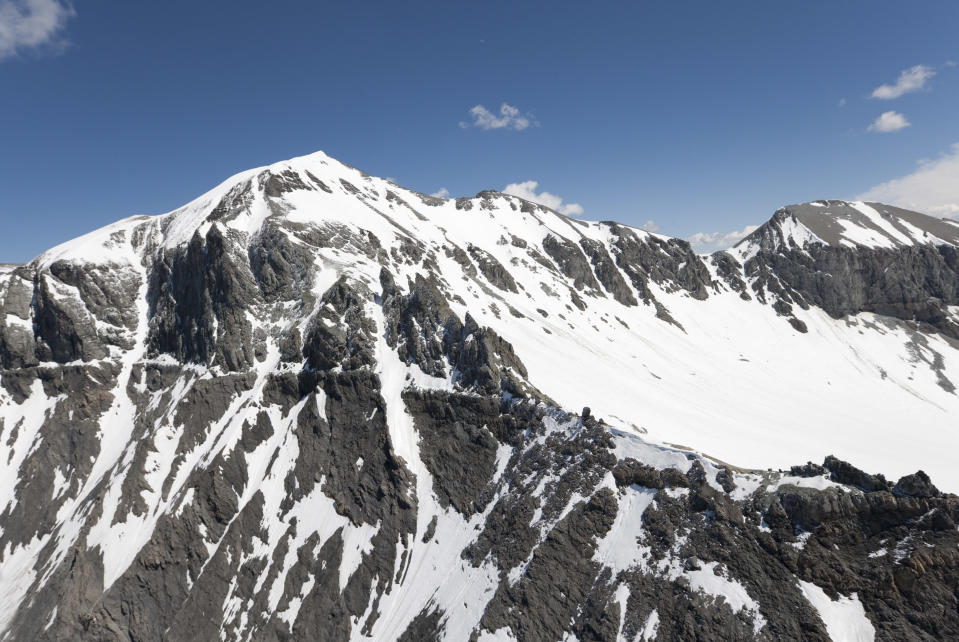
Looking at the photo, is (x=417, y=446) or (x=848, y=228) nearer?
(x=417, y=446)

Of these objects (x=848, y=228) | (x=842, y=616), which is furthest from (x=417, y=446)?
(x=848, y=228)

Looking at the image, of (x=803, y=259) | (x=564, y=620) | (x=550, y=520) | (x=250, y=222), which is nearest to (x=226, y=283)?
(x=250, y=222)

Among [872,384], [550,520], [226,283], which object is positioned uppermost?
[872,384]

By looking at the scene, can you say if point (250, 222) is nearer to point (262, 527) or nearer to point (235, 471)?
point (235, 471)

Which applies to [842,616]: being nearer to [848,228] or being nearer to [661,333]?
[661,333]

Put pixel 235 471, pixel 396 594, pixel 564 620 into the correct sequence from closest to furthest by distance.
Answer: pixel 564 620
pixel 396 594
pixel 235 471

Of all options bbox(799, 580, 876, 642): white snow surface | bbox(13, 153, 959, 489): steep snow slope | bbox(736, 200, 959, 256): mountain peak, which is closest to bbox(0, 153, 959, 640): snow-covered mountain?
bbox(799, 580, 876, 642): white snow surface

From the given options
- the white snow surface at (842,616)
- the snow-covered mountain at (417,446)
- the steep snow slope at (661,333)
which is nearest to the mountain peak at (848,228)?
the steep snow slope at (661,333)

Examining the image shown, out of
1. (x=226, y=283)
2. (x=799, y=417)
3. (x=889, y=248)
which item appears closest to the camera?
(x=226, y=283)
